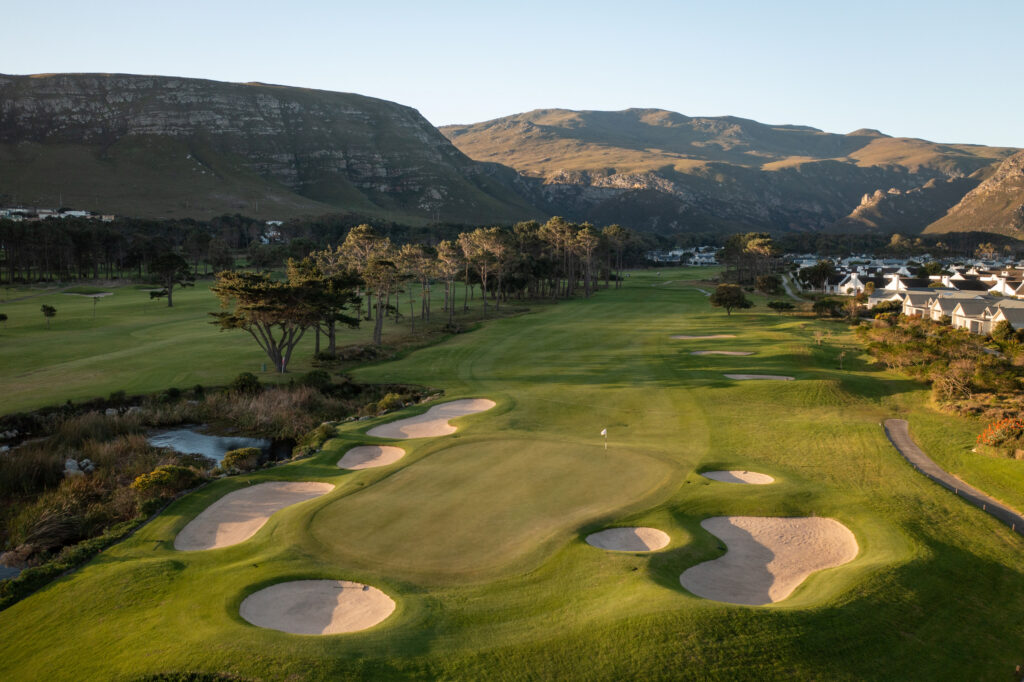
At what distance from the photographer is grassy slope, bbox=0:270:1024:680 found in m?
11.7

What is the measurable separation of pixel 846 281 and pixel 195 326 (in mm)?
113568

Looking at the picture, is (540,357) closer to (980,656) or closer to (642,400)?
(642,400)

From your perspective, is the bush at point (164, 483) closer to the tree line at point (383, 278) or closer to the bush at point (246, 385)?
the bush at point (246, 385)

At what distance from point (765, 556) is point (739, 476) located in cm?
677

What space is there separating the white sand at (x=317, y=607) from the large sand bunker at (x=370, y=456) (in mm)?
9710

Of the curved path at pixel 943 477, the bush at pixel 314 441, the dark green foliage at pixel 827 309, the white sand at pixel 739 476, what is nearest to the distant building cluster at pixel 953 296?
the dark green foliage at pixel 827 309

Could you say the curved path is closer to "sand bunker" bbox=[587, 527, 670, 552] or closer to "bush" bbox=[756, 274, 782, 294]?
"sand bunker" bbox=[587, 527, 670, 552]

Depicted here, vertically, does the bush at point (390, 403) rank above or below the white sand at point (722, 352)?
below

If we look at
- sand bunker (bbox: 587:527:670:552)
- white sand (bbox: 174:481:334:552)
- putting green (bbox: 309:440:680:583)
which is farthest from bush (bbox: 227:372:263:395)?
sand bunker (bbox: 587:527:670:552)

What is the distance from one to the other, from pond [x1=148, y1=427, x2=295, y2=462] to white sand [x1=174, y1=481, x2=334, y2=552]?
28.7 ft

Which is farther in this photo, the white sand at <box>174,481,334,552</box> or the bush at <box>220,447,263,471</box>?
the bush at <box>220,447,263,471</box>

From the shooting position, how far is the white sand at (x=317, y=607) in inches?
506

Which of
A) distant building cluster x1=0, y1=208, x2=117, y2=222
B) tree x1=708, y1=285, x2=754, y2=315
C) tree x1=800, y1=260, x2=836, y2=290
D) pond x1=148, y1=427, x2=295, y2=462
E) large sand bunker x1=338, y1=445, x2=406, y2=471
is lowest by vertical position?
pond x1=148, y1=427, x2=295, y2=462

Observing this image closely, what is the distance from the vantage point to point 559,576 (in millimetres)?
14742
